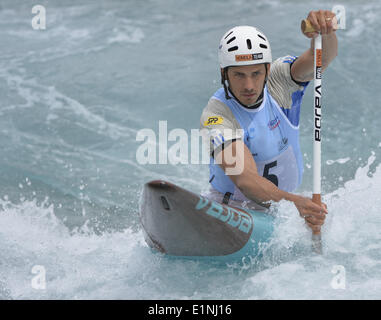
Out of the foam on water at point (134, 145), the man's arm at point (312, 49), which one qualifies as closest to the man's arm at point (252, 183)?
the foam on water at point (134, 145)

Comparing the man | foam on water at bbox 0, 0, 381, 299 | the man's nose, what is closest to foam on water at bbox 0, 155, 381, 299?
foam on water at bbox 0, 0, 381, 299

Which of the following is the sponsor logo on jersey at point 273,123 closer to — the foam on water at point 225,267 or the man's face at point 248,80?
the man's face at point 248,80

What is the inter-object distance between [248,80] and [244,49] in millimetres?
221

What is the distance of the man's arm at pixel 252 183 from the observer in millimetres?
4148

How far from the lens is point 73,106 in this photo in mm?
9547

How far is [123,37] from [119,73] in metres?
1.83

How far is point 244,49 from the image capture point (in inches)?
169

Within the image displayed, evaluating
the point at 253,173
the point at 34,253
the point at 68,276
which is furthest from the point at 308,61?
the point at 34,253

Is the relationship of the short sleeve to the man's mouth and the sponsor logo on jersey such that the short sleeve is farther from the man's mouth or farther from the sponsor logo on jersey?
the man's mouth

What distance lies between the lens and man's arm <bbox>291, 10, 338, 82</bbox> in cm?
424

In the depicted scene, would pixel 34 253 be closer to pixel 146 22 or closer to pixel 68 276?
pixel 68 276

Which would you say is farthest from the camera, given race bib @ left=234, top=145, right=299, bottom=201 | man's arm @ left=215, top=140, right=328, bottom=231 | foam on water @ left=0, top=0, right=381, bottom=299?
race bib @ left=234, top=145, right=299, bottom=201

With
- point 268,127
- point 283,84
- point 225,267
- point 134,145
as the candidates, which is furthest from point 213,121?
point 134,145

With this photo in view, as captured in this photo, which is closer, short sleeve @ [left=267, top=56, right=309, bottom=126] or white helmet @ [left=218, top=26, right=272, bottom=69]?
white helmet @ [left=218, top=26, right=272, bottom=69]
